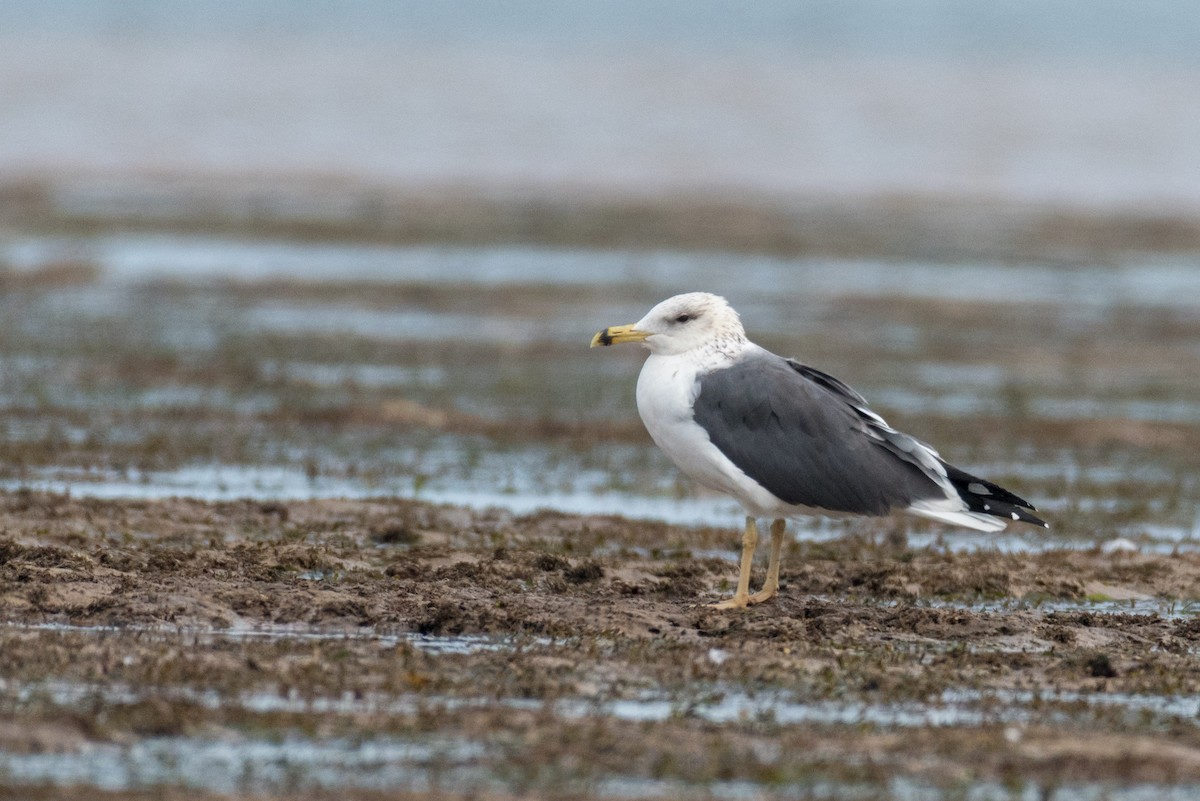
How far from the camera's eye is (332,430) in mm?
14094

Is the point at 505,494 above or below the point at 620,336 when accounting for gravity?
below

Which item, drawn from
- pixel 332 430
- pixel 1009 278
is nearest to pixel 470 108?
pixel 1009 278

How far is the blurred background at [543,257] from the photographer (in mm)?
13609

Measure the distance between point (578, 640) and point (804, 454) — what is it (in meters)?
1.52

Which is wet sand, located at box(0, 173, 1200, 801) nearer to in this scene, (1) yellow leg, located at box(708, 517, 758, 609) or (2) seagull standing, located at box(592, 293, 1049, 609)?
(1) yellow leg, located at box(708, 517, 758, 609)

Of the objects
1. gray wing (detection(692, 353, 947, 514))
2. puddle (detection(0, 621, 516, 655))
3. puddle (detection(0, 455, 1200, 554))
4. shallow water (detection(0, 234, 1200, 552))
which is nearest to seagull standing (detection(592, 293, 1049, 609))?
gray wing (detection(692, 353, 947, 514))

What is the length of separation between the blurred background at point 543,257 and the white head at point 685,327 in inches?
119

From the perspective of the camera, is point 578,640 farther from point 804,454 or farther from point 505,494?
point 505,494

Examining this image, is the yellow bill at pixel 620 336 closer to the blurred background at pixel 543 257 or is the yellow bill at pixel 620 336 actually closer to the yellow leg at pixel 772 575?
the yellow leg at pixel 772 575

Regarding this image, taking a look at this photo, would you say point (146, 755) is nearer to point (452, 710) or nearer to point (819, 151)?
point (452, 710)

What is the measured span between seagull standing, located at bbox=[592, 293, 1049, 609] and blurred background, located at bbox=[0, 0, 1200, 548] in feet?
9.81

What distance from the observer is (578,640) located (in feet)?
25.5

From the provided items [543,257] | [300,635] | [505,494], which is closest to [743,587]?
[300,635]

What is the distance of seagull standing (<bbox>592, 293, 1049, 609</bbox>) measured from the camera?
8.63 meters
